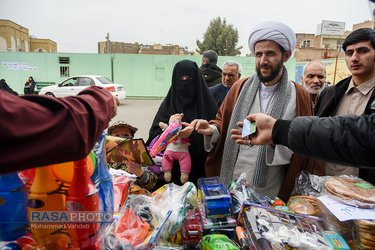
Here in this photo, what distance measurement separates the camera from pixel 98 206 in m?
0.88

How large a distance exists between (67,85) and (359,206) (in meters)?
14.9

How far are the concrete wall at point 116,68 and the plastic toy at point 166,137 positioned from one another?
16.2 metres

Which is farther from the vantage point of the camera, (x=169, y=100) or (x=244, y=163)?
(x=169, y=100)

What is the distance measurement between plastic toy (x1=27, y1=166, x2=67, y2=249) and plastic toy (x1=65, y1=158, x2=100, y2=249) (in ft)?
0.13

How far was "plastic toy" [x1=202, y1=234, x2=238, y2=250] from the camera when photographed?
1.01 m

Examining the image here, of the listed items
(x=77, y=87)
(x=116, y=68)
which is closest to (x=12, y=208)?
(x=77, y=87)

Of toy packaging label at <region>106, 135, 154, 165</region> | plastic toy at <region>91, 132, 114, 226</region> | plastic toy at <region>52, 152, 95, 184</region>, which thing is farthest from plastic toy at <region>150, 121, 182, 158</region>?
plastic toy at <region>52, 152, 95, 184</region>

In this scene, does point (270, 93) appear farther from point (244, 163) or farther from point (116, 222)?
point (116, 222)

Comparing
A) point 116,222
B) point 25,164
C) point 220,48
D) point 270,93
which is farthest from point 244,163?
point 220,48

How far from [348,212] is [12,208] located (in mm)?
1405

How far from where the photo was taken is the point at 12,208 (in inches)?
31.3

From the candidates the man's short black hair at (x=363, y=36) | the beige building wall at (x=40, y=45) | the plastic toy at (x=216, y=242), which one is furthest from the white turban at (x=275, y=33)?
the beige building wall at (x=40, y=45)

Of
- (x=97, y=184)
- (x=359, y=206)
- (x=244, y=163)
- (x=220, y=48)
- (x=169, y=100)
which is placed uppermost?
(x=220, y=48)

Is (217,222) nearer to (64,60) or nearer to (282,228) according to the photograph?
(282,228)
